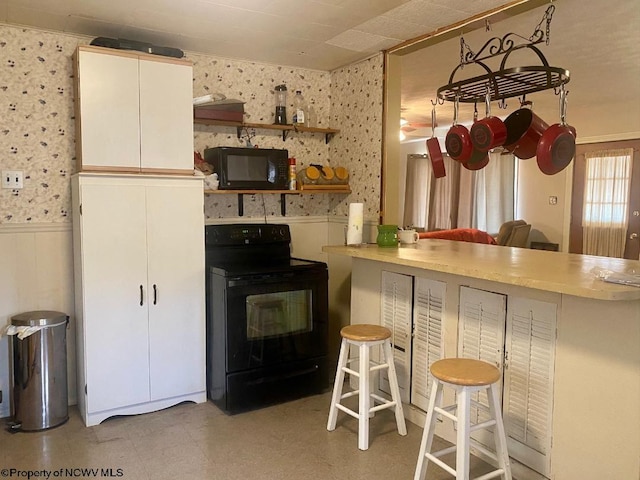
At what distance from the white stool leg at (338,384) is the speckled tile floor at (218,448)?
6cm

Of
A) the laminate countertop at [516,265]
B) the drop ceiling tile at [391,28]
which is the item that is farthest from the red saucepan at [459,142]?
the drop ceiling tile at [391,28]

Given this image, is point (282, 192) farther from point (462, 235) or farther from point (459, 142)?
point (462, 235)

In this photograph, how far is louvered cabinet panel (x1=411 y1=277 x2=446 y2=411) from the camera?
2711 millimetres

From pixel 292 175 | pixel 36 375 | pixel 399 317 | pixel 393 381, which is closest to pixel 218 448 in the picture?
pixel 393 381

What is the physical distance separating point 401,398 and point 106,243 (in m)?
1.93

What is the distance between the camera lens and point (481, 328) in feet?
8.12

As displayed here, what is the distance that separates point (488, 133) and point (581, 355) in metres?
1.13

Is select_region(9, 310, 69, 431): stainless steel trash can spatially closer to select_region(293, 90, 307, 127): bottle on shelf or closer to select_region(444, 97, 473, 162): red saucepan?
select_region(293, 90, 307, 127): bottle on shelf

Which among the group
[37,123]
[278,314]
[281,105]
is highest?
[281,105]

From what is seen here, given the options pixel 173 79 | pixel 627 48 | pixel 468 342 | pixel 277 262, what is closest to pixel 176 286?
pixel 277 262

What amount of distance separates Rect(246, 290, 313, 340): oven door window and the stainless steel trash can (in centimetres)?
111

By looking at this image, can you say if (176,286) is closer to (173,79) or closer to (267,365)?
(267,365)

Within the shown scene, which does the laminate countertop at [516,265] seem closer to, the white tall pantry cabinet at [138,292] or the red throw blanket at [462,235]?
the white tall pantry cabinet at [138,292]

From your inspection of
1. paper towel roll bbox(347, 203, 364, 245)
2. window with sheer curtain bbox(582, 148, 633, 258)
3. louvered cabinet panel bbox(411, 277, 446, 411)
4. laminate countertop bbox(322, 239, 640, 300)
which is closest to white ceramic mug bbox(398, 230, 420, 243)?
laminate countertop bbox(322, 239, 640, 300)
